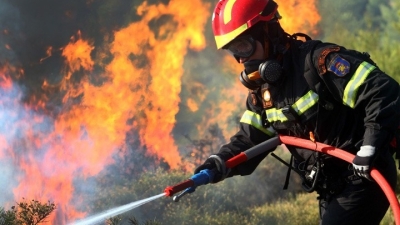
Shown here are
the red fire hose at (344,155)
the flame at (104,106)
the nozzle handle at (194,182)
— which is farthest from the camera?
the flame at (104,106)

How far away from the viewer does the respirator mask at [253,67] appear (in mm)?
3482

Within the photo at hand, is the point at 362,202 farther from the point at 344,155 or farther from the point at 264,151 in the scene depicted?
the point at 264,151

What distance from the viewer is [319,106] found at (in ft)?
11.1

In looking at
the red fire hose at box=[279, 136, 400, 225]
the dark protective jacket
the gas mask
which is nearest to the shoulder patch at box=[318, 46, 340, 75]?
the dark protective jacket

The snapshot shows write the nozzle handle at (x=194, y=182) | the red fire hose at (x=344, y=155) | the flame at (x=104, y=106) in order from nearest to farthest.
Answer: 1. the red fire hose at (x=344, y=155)
2. the nozzle handle at (x=194, y=182)
3. the flame at (x=104, y=106)

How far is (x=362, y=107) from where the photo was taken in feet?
11.0

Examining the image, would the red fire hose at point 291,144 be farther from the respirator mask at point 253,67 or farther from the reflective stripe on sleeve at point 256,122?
the respirator mask at point 253,67

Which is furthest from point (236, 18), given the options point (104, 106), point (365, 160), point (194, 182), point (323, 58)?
point (104, 106)

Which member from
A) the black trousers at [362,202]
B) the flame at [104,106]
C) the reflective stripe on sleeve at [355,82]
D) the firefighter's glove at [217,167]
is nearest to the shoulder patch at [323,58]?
the reflective stripe on sleeve at [355,82]

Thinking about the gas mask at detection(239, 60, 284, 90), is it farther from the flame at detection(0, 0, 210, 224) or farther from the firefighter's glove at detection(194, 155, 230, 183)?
the flame at detection(0, 0, 210, 224)

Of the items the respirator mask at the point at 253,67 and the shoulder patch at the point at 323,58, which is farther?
the respirator mask at the point at 253,67

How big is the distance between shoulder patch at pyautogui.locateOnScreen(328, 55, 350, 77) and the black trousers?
0.57m

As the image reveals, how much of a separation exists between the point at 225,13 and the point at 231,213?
371cm

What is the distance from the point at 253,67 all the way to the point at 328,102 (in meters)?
0.53
